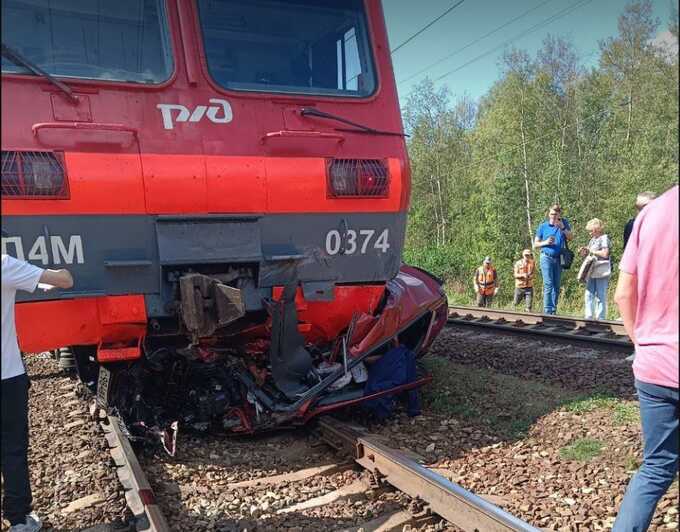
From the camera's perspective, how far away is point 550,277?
965 cm

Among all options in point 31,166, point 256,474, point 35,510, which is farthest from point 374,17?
point 35,510

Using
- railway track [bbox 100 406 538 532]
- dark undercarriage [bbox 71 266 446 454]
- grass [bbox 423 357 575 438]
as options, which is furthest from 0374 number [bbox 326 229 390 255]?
grass [bbox 423 357 575 438]

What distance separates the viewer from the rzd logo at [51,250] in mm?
3529

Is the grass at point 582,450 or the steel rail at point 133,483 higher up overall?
the steel rail at point 133,483

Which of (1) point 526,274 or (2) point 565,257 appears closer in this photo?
(2) point 565,257

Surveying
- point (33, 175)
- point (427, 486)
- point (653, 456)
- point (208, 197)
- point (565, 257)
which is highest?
point (33, 175)

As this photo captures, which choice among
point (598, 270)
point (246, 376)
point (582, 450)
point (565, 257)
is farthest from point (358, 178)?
point (565, 257)

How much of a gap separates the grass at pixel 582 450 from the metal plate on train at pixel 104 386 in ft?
10.3

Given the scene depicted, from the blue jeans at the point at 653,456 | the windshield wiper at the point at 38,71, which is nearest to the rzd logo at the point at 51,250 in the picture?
the windshield wiper at the point at 38,71

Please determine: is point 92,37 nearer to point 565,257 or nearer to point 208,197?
point 208,197

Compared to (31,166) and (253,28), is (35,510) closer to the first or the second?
(31,166)

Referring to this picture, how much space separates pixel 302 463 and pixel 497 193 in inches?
918

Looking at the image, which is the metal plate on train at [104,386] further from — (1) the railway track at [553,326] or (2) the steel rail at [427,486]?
(1) the railway track at [553,326]

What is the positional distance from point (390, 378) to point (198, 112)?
2469 mm
